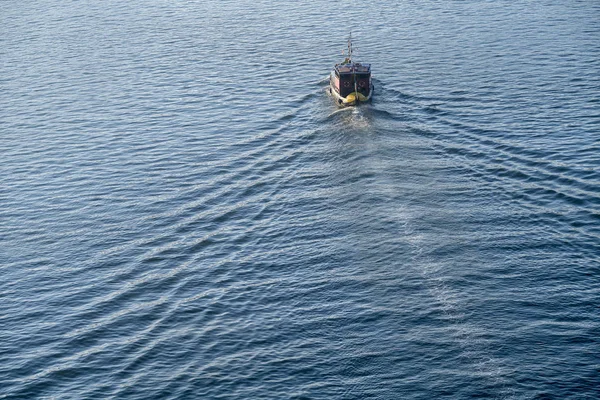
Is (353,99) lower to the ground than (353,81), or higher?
lower

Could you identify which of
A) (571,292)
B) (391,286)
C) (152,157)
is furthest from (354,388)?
(152,157)

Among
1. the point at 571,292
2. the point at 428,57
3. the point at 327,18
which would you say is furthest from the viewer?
the point at 327,18

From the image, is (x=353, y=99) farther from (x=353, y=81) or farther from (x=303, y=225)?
(x=303, y=225)

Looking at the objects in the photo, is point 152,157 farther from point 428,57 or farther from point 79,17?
point 79,17

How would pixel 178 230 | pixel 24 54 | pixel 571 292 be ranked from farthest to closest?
pixel 24 54, pixel 178 230, pixel 571 292

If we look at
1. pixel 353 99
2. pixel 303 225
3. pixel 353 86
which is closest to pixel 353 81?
pixel 353 86

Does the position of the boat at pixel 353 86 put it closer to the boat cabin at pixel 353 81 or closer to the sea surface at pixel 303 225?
the boat cabin at pixel 353 81

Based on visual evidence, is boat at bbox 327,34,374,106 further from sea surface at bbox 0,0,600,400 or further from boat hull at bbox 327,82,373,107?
sea surface at bbox 0,0,600,400

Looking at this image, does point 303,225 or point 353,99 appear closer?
point 303,225
